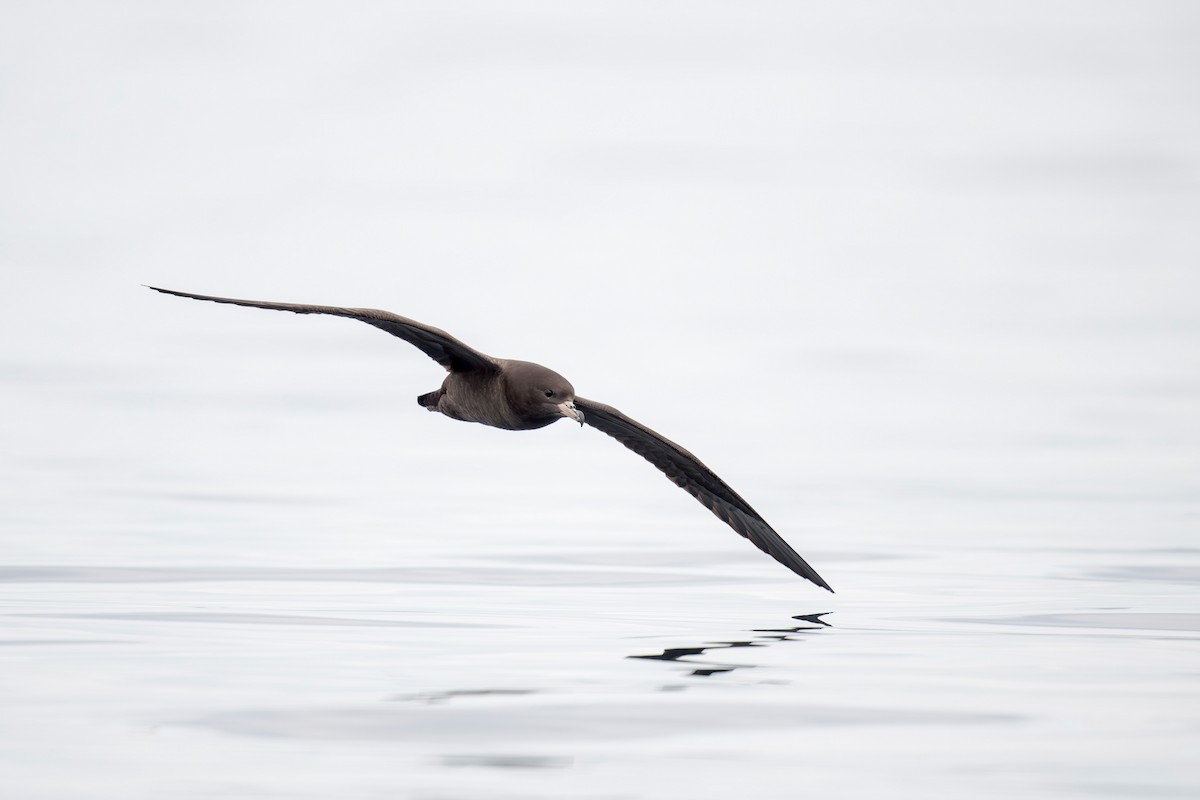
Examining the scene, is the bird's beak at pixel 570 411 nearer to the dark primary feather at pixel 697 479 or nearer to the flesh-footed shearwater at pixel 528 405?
the flesh-footed shearwater at pixel 528 405

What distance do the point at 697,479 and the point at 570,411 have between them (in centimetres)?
277

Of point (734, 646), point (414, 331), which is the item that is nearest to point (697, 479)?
point (414, 331)

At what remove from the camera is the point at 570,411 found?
12.3m

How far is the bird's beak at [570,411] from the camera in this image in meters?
12.3

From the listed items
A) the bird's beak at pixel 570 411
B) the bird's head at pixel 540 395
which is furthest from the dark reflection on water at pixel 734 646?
the bird's head at pixel 540 395

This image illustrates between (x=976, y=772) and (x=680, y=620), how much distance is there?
488 cm

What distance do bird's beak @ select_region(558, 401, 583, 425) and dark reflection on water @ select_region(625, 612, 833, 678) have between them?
1874 mm

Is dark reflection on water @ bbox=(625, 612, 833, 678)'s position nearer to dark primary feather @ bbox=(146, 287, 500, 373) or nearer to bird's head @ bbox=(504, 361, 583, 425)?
bird's head @ bbox=(504, 361, 583, 425)

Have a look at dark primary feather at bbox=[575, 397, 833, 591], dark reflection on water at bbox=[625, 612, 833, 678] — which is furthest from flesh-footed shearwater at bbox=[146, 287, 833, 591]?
dark reflection on water at bbox=[625, 612, 833, 678]

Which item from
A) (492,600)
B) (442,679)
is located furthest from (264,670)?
(492,600)

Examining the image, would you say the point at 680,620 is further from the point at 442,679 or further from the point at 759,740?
the point at 759,740

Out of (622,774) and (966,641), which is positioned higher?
(966,641)

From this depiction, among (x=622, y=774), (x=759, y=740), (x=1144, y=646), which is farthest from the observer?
(x=1144, y=646)

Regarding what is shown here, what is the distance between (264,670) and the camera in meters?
9.72
